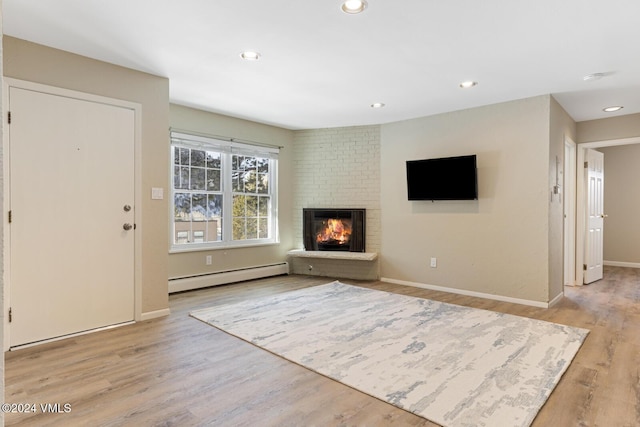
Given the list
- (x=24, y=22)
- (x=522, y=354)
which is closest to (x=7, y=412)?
(x=24, y=22)

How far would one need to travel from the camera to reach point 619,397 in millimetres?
2186

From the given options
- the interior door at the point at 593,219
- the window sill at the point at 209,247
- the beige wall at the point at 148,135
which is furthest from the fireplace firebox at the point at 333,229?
the interior door at the point at 593,219

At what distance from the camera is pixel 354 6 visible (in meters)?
2.39

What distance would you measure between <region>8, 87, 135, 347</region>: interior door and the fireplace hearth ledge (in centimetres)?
277

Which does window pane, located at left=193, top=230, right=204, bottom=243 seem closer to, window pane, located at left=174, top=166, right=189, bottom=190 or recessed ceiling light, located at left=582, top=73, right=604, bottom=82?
window pane, located at left=174, top=166, right=189, bottom=190

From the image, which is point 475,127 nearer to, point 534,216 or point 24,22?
point 534,216

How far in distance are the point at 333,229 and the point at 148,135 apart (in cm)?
317

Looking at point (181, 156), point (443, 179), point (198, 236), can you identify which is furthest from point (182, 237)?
point (443, 179)

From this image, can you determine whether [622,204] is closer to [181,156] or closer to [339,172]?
[339,172]

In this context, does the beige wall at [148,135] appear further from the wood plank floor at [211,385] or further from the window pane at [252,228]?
the window pane at [252,228]

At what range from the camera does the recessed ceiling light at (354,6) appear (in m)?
2.35

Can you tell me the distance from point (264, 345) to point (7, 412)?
1565 millimetres

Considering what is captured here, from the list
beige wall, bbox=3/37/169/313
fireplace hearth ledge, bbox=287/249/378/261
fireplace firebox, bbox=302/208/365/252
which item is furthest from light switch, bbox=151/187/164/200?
fireplace firebox, bbox=302/208/365/252

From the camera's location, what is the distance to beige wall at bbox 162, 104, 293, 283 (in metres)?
4.79
